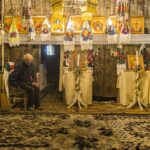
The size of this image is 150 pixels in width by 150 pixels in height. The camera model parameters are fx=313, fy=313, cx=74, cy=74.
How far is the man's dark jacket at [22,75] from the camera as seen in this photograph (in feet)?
26.7

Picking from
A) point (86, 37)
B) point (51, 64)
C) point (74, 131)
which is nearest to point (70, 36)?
point (86, 37)

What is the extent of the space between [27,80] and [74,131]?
273 centimetres

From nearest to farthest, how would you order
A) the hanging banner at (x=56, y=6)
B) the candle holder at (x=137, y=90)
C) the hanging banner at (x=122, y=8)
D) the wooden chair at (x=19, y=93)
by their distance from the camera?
the wooden chair at (x=19, y=93) < the candle holder at (x=137, y=90) < the hanging banner at (x=56, y=6) < the hanging banner at (x=122, y=8)

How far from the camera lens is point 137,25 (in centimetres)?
909

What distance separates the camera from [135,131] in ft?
20.0

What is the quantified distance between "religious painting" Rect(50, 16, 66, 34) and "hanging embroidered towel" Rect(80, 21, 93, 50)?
0.65m

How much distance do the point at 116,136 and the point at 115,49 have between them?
403 cm

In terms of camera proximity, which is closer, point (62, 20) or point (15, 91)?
point (15, 91)

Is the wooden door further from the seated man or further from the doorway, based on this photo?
the doorway

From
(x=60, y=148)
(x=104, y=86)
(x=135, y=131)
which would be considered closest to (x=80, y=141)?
(x=60, y=148)

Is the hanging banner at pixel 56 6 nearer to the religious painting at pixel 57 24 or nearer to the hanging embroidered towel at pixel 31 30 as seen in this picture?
the religious painting at pixel 57 24

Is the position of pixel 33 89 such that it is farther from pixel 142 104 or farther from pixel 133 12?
pixel 133 12

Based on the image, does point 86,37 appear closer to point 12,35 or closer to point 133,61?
point 133,61

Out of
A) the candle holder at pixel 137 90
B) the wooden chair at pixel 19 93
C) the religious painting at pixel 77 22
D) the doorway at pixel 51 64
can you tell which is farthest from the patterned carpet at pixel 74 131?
the doorway at pixel 51 64
